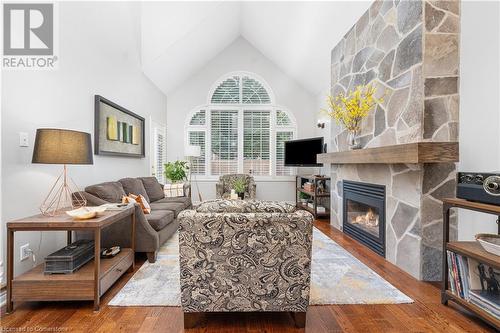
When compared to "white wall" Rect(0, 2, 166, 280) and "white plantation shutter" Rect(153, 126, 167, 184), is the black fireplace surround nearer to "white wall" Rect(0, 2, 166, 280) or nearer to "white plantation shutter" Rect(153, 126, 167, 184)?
"white wall" Rect(0, 2, 166, 280)

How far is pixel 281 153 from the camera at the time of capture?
682cm

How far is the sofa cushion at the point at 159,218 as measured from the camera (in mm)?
3154

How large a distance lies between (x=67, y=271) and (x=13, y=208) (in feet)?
2.37

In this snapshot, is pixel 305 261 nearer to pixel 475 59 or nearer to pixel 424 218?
pixel 424 218

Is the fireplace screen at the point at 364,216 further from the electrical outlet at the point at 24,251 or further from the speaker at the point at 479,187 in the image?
the electrical outlet at the point at 24,251

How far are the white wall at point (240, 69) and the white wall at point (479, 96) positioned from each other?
438 centimetres

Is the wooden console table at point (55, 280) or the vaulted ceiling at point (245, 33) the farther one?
the vaulted ceiling at point (245, 33)

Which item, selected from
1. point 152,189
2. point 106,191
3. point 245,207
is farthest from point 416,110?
point 152,189

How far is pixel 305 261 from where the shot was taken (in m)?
1.69

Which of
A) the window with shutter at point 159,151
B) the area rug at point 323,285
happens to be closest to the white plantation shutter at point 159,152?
the window with shutter at point 159,151

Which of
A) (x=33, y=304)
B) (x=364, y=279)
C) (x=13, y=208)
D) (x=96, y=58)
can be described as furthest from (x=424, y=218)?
(x=96, y=58)

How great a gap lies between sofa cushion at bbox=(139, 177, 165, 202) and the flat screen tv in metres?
2.95

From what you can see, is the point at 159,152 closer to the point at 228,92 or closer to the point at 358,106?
the point at 228,92

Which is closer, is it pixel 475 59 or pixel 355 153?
pixel 475 59
